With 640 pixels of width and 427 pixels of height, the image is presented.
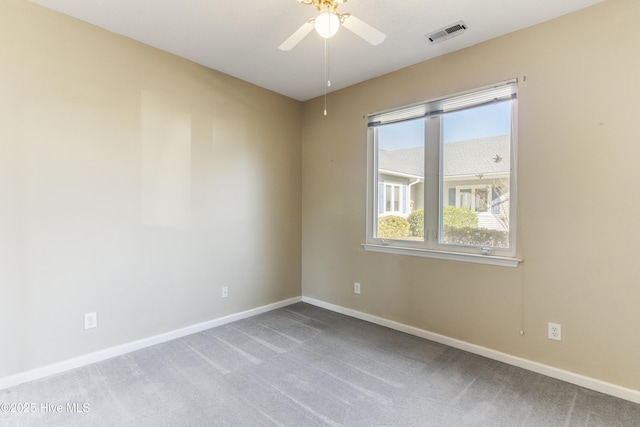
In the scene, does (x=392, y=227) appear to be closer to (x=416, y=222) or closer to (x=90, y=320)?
(x=416, y=222)

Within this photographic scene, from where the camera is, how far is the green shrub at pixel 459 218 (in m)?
2.68

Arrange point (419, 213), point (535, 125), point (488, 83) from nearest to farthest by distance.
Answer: point (535, 125) → point (488, 83) → point (419, 213)

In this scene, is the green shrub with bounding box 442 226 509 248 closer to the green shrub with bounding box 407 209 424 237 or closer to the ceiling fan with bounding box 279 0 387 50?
the green shrub with bounding box 407 209 424 237

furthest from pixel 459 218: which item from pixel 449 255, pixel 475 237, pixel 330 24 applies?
pixel 330 24

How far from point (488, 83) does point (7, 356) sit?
161 inches

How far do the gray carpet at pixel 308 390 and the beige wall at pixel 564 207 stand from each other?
0.29m

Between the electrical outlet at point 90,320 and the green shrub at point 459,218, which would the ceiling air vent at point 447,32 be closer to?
the green shrub at point 459,218

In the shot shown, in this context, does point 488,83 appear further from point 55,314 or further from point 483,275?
point 55,314

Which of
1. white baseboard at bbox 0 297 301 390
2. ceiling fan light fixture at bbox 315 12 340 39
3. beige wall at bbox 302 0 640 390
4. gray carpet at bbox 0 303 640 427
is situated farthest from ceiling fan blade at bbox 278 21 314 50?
white baseboard at bbox 0 297 301 390

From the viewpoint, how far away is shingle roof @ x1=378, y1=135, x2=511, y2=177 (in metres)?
2.53

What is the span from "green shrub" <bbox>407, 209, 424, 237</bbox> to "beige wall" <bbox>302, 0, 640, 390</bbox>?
0.98 feet

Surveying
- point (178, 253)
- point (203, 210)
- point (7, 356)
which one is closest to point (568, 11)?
point (203, 210)

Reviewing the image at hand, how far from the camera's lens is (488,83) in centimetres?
252

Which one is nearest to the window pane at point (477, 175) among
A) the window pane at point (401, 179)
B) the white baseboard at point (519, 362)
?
the window pane at point (401, 179)
